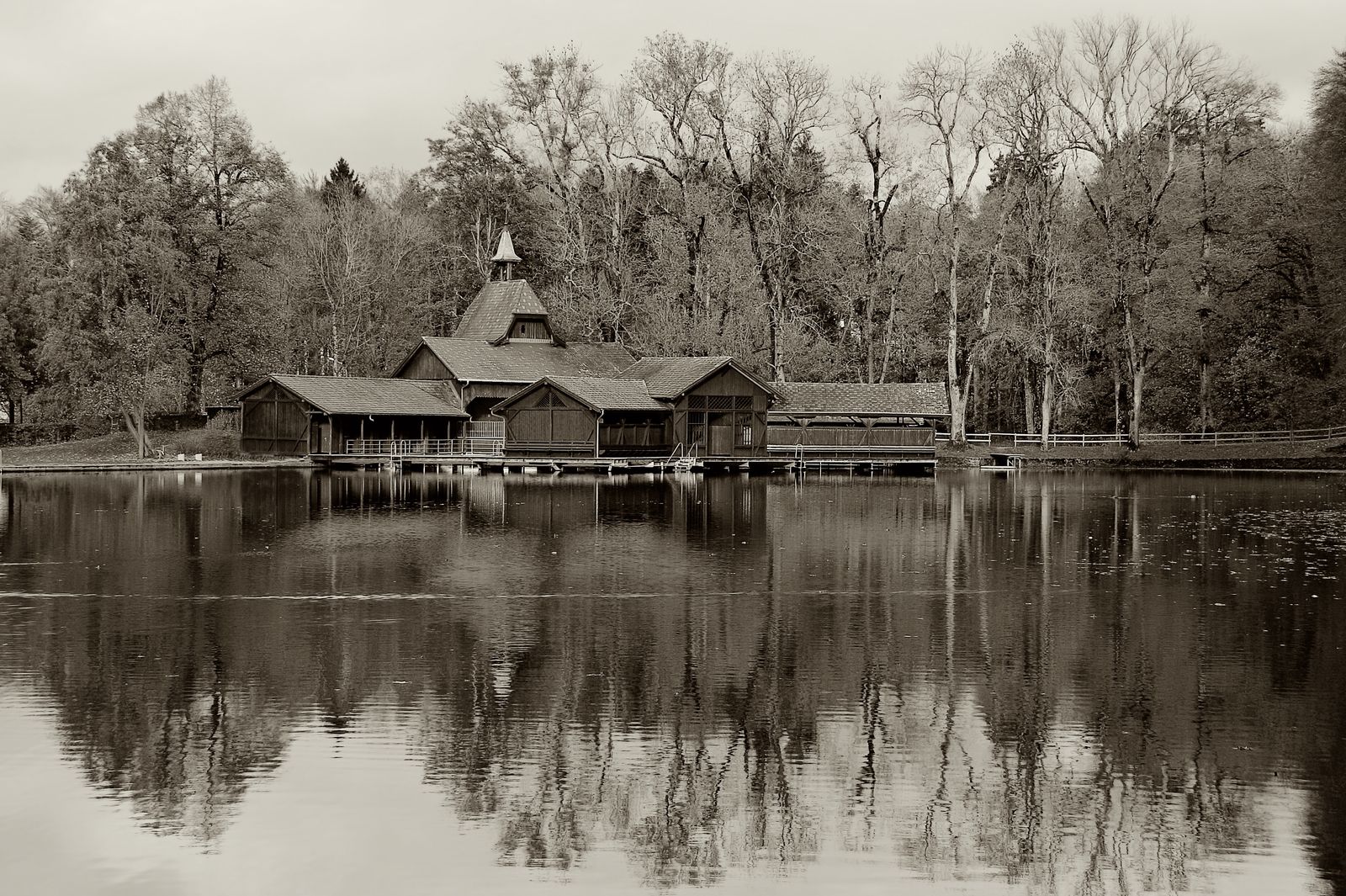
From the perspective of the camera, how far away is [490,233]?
81062 mm

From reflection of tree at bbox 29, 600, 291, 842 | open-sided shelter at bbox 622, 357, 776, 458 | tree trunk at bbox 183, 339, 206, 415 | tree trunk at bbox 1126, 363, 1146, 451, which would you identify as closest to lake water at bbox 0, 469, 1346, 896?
reflection of tree at bbox 29, 600, 291, 842

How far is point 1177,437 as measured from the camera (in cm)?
7075

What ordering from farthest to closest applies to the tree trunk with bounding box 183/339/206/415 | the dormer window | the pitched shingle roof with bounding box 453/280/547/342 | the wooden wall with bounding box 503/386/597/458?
the dormer window → the pitched shingle roof with bounding box 453/280/547/342 → the tree trunk with bounding box 183/339/206/415 → the wooden wall with bounding box 503/386/597/458

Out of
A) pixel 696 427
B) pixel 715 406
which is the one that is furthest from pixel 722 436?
pixel 715 406

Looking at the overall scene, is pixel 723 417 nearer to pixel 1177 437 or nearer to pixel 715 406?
pixel 715 406

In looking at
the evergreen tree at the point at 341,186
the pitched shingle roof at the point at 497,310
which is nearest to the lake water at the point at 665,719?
the pitched shingle roof at the point at 497,310

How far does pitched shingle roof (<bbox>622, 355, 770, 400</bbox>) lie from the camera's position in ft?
207

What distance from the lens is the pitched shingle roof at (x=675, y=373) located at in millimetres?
63031

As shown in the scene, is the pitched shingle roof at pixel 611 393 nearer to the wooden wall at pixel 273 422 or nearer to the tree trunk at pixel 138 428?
the wooden wall at pixel 273 422

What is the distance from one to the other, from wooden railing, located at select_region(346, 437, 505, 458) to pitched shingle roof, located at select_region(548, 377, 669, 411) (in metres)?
5.39

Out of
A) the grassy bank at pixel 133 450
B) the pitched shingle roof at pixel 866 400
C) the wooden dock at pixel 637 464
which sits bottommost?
the wooden dock at pixel 637 464

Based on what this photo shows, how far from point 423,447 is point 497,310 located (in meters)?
10.6

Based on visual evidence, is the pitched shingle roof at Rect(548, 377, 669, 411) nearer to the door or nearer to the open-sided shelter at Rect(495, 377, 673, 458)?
the open-sided shelter at Rect(495, 377, 673, 458)

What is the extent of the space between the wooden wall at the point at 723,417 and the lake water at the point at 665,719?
35.0 metres
